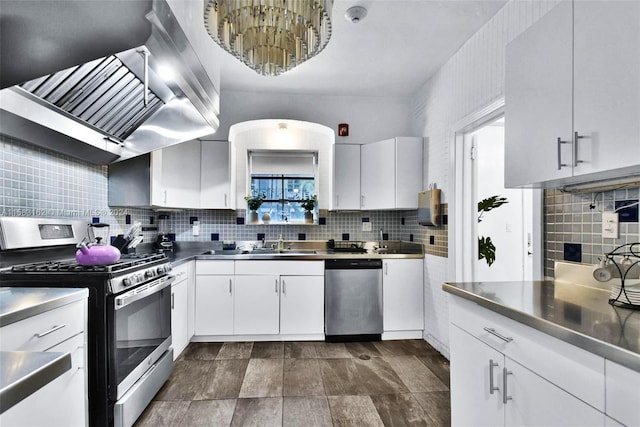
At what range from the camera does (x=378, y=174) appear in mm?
3674

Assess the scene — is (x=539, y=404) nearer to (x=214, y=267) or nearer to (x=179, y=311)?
(x=179, y=311)

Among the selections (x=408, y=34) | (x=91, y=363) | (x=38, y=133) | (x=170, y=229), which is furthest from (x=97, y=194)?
(x=408, y=34)

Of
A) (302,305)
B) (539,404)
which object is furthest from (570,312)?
(302,305)

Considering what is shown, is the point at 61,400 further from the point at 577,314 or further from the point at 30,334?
the point at 577,314

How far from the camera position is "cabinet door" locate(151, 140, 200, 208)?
10.0 ft

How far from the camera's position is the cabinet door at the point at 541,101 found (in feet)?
4.53

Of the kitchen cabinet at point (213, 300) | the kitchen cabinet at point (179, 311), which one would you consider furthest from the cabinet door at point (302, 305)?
the kitchen cabinet at point (179, 311)

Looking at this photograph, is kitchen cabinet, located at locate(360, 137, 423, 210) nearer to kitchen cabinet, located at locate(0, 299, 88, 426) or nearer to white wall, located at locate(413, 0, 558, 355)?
white wall, located at locate(413, 0, 558, 355)

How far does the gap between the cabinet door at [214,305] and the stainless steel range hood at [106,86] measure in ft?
4.31

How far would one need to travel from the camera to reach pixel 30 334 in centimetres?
130

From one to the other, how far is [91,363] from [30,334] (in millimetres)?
523

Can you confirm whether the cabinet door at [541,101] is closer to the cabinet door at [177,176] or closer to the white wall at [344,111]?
the white wall at [344,111]

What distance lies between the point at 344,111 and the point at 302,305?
7.21 feet

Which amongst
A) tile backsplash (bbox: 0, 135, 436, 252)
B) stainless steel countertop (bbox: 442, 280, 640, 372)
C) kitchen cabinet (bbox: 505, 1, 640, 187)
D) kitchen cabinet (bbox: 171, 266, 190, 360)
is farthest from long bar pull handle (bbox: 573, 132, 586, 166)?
kitchen cabinet (bbox: 171, 266, 190, 360)
